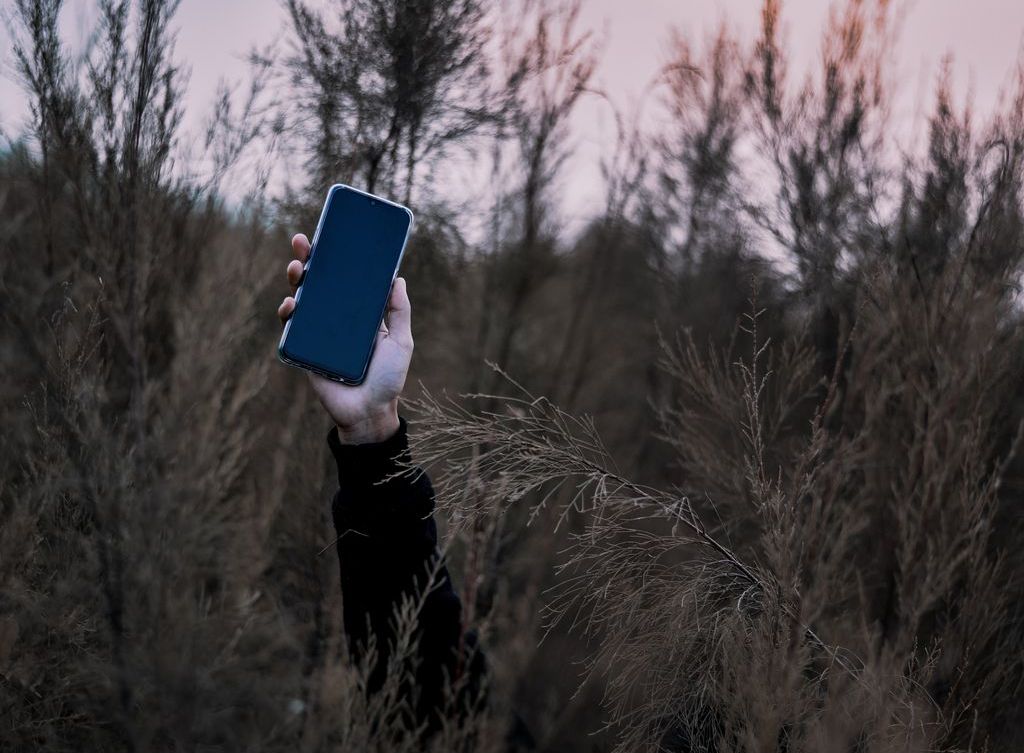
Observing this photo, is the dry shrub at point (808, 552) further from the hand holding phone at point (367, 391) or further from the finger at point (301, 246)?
the finger at point (301, 246)

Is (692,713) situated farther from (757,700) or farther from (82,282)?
(82,282)

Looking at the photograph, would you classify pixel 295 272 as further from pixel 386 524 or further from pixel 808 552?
pixel 808 552

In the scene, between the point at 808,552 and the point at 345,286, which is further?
the point at 808,552

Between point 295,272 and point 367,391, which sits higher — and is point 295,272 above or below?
above

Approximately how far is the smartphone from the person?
41 millimetres

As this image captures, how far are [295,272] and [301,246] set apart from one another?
0.08m

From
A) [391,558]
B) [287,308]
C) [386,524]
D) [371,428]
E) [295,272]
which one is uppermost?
[295,272]

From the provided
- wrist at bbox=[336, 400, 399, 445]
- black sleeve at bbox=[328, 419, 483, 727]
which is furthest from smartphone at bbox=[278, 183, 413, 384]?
black sleeve at bbox=[328, 419, 483, 727]

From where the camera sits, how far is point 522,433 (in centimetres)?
212

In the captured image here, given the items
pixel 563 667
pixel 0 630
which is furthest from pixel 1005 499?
pixel 0 630

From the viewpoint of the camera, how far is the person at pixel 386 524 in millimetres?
2254

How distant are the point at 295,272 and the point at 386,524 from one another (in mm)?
780

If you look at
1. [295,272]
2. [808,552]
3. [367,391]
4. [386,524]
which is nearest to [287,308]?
[295,272]

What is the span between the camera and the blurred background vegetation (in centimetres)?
202
